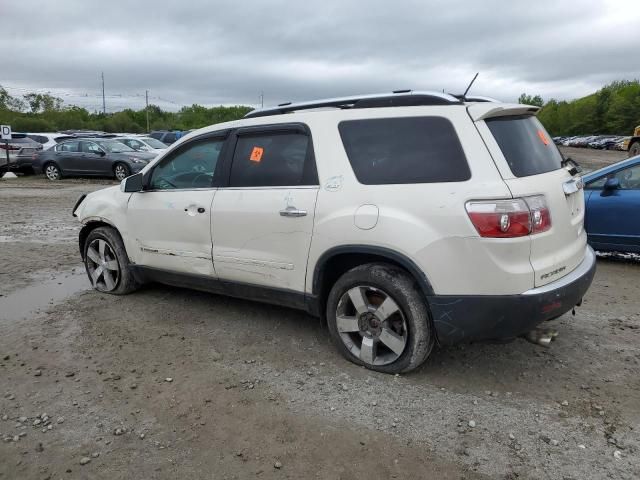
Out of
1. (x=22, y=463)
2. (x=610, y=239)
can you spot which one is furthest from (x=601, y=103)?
(x=22, y=463)

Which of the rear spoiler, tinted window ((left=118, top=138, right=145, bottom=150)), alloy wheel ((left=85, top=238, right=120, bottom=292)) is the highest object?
the rear spoiler

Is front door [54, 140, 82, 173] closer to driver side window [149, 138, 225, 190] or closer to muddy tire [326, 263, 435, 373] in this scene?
driver side window [149, 138, 225, 190]

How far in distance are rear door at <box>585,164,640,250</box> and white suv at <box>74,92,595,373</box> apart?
2.70 metres

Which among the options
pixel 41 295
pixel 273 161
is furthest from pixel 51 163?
pixel 273 161

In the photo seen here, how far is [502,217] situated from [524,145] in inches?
28.9

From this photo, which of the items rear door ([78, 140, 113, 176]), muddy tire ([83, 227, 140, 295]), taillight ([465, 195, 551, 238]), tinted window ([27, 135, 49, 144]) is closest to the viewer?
taillight ([465, 195, 551, 238])

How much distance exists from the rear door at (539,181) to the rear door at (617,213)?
9.28ft

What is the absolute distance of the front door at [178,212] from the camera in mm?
4480

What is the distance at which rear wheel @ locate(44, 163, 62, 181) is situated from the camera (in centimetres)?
1891

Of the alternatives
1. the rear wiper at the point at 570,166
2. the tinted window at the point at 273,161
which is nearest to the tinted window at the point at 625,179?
the rear wiper at the point at 570,166

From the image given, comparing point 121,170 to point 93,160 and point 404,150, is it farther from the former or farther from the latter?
point 404,150

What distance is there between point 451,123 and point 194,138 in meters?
2.32

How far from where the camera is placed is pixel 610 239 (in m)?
6.32

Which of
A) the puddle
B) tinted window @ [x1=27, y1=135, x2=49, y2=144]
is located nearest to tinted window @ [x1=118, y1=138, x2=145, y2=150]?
tinted window @ [x1=27, y1=135, x2=49, y2=144]
